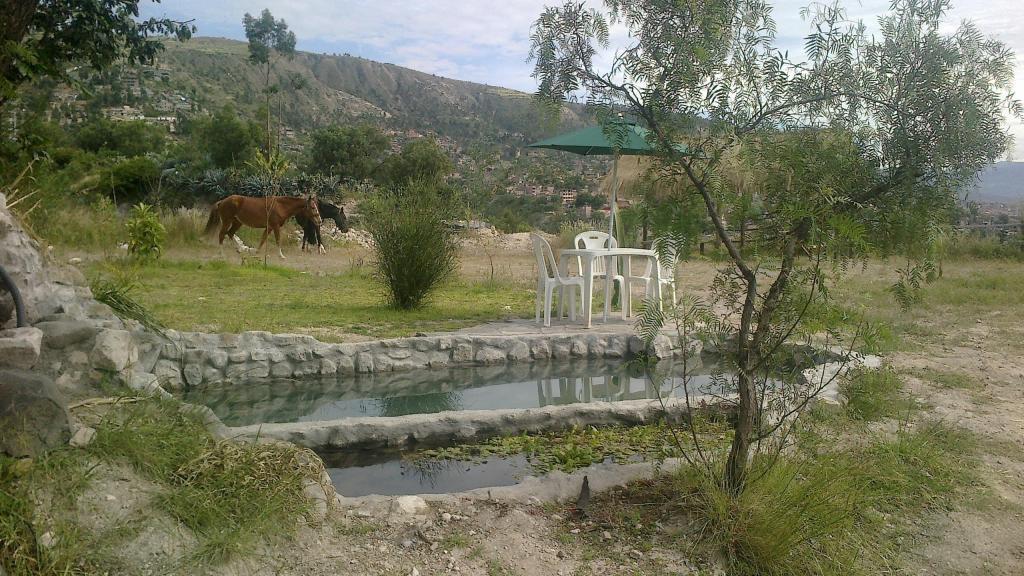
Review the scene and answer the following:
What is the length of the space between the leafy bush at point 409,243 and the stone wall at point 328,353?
161cm

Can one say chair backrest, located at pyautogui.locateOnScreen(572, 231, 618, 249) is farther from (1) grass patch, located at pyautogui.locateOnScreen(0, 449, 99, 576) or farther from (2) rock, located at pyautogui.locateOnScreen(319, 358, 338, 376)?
(1) grass patch, located at pyautogui.locateOnScreen(0, 449, 99, 576)

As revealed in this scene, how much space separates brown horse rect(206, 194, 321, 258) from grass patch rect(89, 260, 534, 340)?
195 cm

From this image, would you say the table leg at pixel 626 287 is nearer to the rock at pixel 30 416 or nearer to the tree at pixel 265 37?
the rock at pixel 30 416

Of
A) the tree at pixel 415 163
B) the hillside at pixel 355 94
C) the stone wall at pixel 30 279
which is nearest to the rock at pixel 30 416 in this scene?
the stone wall at pixel 30 279

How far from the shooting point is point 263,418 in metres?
4.18

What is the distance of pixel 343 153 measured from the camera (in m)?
24.4

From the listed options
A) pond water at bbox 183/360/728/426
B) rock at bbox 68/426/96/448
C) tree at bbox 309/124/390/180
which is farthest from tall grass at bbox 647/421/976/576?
tree at bbox 309/124/390/180

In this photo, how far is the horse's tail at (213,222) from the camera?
39.0 ft

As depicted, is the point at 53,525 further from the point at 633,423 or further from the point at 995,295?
the point at 995,295

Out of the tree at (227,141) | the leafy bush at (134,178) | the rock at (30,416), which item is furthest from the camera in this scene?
the tree at (227,141)

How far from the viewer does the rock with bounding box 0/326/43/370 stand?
2488 millimetres

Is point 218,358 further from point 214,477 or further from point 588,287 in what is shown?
point 588,287

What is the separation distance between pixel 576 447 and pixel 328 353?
83.1 inches

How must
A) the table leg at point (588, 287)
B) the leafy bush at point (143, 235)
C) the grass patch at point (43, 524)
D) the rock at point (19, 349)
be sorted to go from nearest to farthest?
the grass patch at point (43, 524) < the rock at point (19, 349) < the table leg at point (588, 287) < the leafy bush at point (143, 235)
